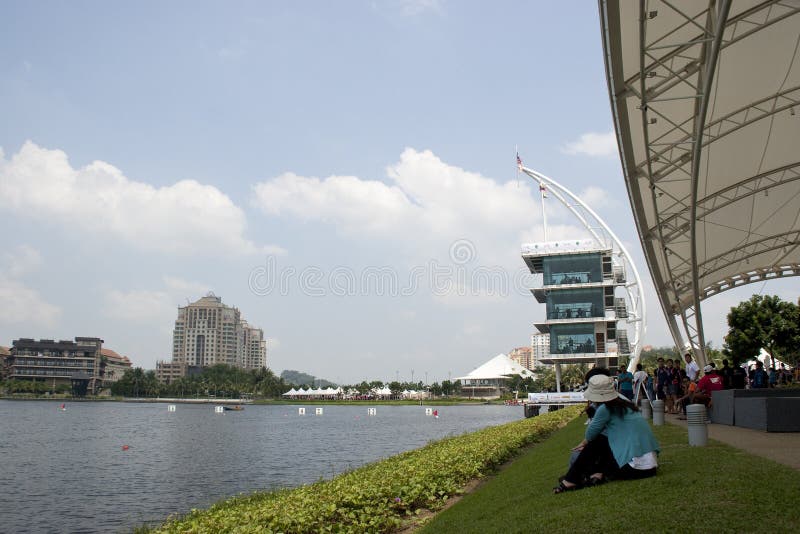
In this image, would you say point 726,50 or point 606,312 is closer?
point 726,50

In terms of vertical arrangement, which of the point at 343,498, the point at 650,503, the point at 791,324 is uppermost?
the point at 791,324

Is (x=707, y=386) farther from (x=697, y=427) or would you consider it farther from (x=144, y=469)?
(x=144, y=469)

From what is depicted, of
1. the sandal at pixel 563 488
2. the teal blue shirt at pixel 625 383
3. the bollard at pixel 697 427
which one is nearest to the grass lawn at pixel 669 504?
the sandal at pixel 563 488

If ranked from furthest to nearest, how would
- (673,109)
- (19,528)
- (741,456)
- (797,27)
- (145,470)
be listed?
(145,470)
(673,109)
(797,27)
(19,528)
(741,456)

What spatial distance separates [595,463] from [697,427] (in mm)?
4732

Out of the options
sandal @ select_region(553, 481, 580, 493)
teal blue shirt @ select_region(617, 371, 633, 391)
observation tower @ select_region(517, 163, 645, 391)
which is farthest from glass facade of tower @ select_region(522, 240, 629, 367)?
sandal @ select_region(553, 481, 580, 493)

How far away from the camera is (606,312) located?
2972 inches

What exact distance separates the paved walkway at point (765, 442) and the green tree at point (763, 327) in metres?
51.5

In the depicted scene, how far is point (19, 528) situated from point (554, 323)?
62946mm

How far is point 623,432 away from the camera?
9703mm

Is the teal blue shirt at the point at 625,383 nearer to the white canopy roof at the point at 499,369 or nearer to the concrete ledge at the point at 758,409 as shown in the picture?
the concrete ledge at the point at 758,409

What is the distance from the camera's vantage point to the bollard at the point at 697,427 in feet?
44.6

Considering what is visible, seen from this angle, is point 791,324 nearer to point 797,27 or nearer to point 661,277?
point 661,277

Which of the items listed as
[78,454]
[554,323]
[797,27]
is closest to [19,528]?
[78,454]
